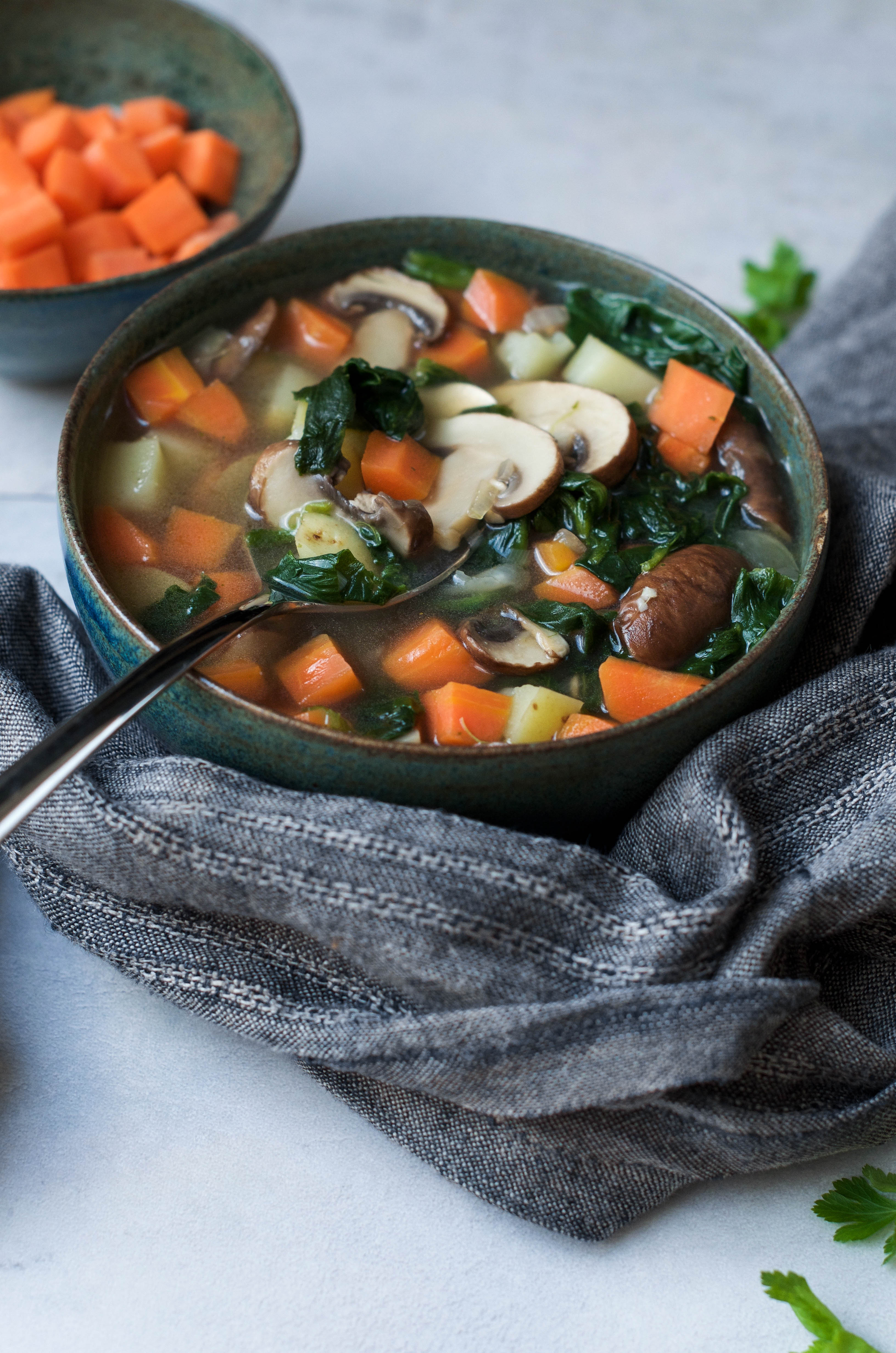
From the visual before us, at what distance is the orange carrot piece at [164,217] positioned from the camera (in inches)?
145

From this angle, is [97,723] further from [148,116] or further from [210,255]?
[148,116]

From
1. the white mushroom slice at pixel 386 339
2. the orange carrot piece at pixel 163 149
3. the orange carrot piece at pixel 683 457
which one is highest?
the orange carrot piece at pixel 683 457

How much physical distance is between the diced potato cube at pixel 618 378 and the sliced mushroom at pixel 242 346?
2.53ft

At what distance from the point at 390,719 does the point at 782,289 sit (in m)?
2.46

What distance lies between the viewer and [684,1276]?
215cm

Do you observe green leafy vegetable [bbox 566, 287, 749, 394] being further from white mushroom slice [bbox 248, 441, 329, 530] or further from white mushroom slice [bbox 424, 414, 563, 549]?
white mushroom slice [bbox 248, 441, 329, 530]

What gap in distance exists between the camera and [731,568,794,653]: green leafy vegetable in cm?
255

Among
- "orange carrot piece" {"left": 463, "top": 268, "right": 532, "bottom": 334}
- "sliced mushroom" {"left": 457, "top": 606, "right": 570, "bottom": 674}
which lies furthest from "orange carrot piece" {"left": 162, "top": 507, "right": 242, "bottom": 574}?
"orange carrot piece" {"left": 463, "top": 268, "right": 532, "bottom": 334}

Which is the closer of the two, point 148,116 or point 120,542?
point 120,542

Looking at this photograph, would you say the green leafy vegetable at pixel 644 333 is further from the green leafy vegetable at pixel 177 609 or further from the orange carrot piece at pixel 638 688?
the green leafy vegetable at pixel 177 609

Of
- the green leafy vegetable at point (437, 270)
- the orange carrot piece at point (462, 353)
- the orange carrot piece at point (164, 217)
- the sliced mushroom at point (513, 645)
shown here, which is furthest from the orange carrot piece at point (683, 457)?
the orange carrot piece at point (164, 217)

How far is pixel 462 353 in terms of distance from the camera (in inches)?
123

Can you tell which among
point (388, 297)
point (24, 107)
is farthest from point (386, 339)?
point (24, 107)

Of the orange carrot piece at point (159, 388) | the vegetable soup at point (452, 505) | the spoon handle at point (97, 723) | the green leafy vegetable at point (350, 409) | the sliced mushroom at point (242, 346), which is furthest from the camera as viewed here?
the sliced mushroom at point (242, 346)
